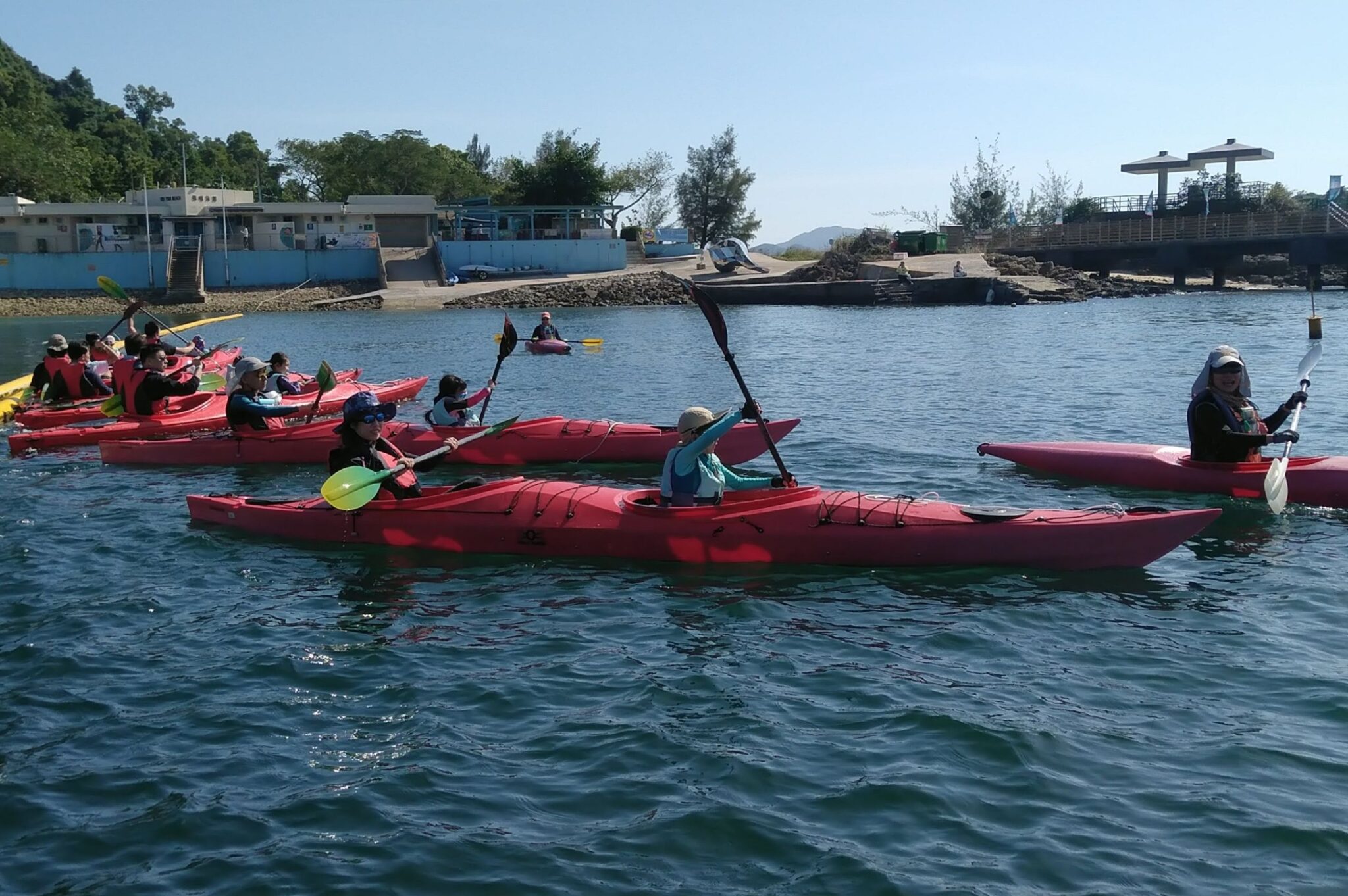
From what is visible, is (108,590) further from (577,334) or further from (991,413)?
(577,334)

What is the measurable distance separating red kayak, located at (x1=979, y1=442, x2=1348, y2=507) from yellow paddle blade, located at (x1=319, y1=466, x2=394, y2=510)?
711 cm

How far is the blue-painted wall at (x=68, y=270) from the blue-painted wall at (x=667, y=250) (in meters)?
22.3

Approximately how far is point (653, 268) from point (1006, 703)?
5050cm

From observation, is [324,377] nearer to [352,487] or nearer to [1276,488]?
[352,487]

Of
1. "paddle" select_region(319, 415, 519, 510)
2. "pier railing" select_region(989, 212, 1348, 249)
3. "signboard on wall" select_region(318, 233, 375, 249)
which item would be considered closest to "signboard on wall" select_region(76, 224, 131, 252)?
"signboard on wall" select_region(318, 233, 375, 249)

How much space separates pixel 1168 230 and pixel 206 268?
41.2 m

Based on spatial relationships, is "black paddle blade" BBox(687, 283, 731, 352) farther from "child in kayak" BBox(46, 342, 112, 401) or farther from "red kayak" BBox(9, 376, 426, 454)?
"child in kayak" BBox(46, 342, 112, 401)

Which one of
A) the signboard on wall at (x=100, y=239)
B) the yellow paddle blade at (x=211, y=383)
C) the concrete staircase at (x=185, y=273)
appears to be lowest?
the yellow paddle blade at (x=211, y=383)

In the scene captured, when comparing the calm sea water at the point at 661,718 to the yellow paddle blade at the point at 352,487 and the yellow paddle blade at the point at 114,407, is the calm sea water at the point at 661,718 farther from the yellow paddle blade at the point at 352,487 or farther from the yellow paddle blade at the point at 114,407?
the yellow paddle blade at the point at 114,407

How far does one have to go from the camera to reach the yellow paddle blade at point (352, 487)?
9758 millimetres

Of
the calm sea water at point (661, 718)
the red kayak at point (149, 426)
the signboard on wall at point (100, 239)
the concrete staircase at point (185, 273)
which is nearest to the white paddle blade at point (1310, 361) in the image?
the calm sea water at point (661, 718)

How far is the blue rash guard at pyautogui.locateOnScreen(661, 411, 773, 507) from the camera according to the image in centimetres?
953

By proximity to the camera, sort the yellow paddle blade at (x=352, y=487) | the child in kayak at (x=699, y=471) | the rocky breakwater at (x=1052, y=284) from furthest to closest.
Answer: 1. the rocky breakwater at (x=1052, y=284)
2. the yellow paddle blade at (x=352, y=487)
3. the child in kayak at (x=699, y=471)

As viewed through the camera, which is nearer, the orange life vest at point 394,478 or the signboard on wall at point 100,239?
the orange life vest at point 394,478
